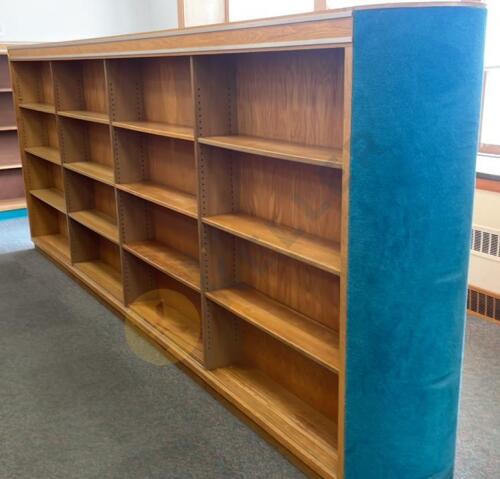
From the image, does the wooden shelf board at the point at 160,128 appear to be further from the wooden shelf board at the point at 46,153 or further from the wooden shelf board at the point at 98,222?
the wooden shelf board at the point at 46,153

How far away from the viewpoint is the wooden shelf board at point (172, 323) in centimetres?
312

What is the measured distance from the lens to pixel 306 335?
235cm

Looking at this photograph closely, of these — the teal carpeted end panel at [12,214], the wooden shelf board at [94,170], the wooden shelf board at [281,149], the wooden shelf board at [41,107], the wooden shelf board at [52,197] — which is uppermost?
the wooden shelf board at [41,107]

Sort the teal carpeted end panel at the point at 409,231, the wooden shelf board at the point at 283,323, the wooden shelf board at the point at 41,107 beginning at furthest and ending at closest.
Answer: the wooden shelf board at the point at 41,107 → the wooden shelf board at the point at 283,323 → the teal carpeted end panel at the point at 409,231

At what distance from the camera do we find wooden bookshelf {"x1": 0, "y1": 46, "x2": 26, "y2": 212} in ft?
20.5

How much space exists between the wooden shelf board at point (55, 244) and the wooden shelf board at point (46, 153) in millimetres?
685

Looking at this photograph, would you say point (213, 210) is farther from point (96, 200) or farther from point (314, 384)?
point (96, 200)

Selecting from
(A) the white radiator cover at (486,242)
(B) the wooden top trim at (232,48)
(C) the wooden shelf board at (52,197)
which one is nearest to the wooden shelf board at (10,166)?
(C) the wooden shelf board at (52,197)

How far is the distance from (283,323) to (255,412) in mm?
399

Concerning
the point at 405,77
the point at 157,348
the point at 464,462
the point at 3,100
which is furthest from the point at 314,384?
the point at 3,100

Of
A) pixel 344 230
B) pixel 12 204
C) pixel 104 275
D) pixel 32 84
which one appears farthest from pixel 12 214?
pixel 344 230

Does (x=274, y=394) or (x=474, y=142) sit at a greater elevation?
(x=474, y=142)

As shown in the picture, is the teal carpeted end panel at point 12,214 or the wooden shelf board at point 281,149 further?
the teal carpeted end panel at point 12,214

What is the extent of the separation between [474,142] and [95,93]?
2860 mm
